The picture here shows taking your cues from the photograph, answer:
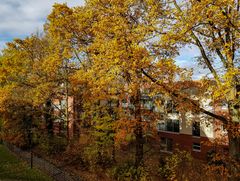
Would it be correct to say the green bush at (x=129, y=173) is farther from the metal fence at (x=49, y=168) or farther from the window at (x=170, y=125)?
the window at (x=170, y=125)

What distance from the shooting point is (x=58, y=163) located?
22.6 metres

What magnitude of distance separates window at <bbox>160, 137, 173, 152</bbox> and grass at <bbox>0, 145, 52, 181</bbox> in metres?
16.3

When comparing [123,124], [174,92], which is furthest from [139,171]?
[174,92]

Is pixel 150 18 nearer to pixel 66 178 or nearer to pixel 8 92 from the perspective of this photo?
pixel 66 178

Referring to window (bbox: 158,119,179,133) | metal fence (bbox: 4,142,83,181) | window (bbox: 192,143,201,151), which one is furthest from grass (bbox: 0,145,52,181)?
window (bbox: 192,143,201,151)

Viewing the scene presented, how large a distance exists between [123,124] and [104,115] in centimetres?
408

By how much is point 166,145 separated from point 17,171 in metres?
18.3

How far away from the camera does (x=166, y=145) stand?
30.7 meters

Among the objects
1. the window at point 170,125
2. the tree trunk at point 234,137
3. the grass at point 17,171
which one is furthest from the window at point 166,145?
the tree trunk at point 234,137

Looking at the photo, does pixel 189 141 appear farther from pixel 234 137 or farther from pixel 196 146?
pixel 234 137

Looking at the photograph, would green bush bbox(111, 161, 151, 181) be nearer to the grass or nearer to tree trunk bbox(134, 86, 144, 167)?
tree trunk bbox(134, 86, 144, 167)

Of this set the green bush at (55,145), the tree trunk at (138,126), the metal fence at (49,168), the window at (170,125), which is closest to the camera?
the tree trunk at (138,126)

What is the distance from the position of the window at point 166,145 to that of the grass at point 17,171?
16326 millimetres

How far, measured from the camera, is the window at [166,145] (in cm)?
3042
